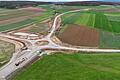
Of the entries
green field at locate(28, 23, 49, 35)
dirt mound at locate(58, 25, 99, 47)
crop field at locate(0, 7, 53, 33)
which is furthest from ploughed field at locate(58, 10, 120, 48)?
crop field at locate(0, 7, 53, 33)

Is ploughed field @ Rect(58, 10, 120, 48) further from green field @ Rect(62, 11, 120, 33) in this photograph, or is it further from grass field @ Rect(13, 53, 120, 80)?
grass field @ Rect(13, 53, 120, 80)

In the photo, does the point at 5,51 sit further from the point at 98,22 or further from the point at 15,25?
the point at 98,22

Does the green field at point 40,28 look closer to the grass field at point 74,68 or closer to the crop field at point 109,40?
the crop field at point 109,40

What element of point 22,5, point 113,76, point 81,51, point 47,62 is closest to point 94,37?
point 81,51

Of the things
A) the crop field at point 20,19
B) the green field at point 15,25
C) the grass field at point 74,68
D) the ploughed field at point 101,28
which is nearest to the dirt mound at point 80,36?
the ploughed field at point 101,28

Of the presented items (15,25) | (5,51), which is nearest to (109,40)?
(5,51)

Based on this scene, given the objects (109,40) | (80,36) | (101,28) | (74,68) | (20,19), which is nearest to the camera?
(74,68)
